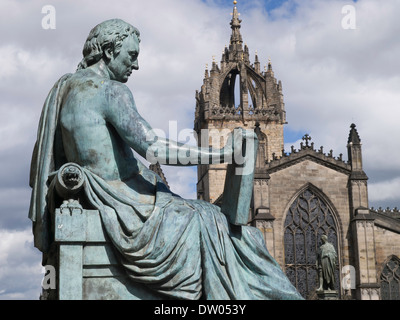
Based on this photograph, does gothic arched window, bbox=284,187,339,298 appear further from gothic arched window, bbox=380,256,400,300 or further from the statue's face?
the statue's face

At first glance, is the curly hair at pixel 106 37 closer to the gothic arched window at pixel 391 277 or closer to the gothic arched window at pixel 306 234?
the gothic arched window at pixel 306 234

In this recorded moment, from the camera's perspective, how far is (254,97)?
52.6 meters

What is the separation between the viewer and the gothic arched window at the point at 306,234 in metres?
34.9

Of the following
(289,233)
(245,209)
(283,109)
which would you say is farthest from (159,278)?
(283,109)

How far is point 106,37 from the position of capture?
346 cm

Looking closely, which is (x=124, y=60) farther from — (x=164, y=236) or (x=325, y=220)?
(x=325, y=220)

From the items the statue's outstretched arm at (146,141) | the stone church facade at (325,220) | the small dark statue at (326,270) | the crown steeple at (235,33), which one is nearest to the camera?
the statue's outstretched arm at (146,141)

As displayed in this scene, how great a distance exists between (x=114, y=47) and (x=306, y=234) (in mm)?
32629

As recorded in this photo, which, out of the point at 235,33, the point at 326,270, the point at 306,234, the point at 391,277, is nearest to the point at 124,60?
the point at 326,270

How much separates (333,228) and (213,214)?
3301 centimetres

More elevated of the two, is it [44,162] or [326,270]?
[326,270]

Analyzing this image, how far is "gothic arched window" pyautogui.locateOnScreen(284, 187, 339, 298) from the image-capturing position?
34.9m

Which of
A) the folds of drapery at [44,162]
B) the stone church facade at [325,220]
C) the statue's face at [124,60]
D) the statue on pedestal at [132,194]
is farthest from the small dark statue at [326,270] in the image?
the folds of drapery at [44,162]

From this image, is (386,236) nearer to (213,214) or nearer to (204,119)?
(204,119)
